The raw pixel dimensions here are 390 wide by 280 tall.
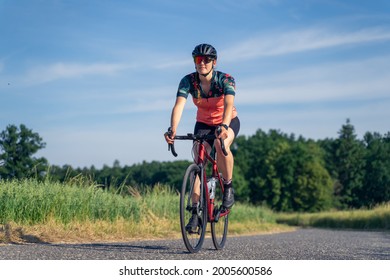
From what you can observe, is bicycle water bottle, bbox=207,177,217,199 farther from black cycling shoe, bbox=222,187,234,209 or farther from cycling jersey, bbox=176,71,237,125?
cycling jersey, bbox=176,71,237,125

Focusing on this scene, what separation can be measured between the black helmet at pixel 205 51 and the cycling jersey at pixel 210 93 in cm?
26

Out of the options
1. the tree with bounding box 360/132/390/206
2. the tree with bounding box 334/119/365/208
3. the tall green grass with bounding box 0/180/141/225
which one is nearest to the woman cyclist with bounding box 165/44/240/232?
the tall green grass with bounding box 0/180/141/225

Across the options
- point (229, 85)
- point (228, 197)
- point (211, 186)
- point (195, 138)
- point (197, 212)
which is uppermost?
point (229, 85)

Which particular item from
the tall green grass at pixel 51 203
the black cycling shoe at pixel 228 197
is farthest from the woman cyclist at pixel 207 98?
the tall green grass at pixel 51 203

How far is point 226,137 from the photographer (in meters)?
7.40

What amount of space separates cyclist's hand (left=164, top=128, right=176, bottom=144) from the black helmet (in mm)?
1055

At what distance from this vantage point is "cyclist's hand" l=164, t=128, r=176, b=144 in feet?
24.2

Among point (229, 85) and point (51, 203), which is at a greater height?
point (229, 85)

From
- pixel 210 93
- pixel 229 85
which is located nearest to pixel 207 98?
pixel 210 93

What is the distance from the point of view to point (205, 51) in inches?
298

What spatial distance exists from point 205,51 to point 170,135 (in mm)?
1192

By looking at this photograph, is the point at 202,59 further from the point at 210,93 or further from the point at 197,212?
the point at 197,212
